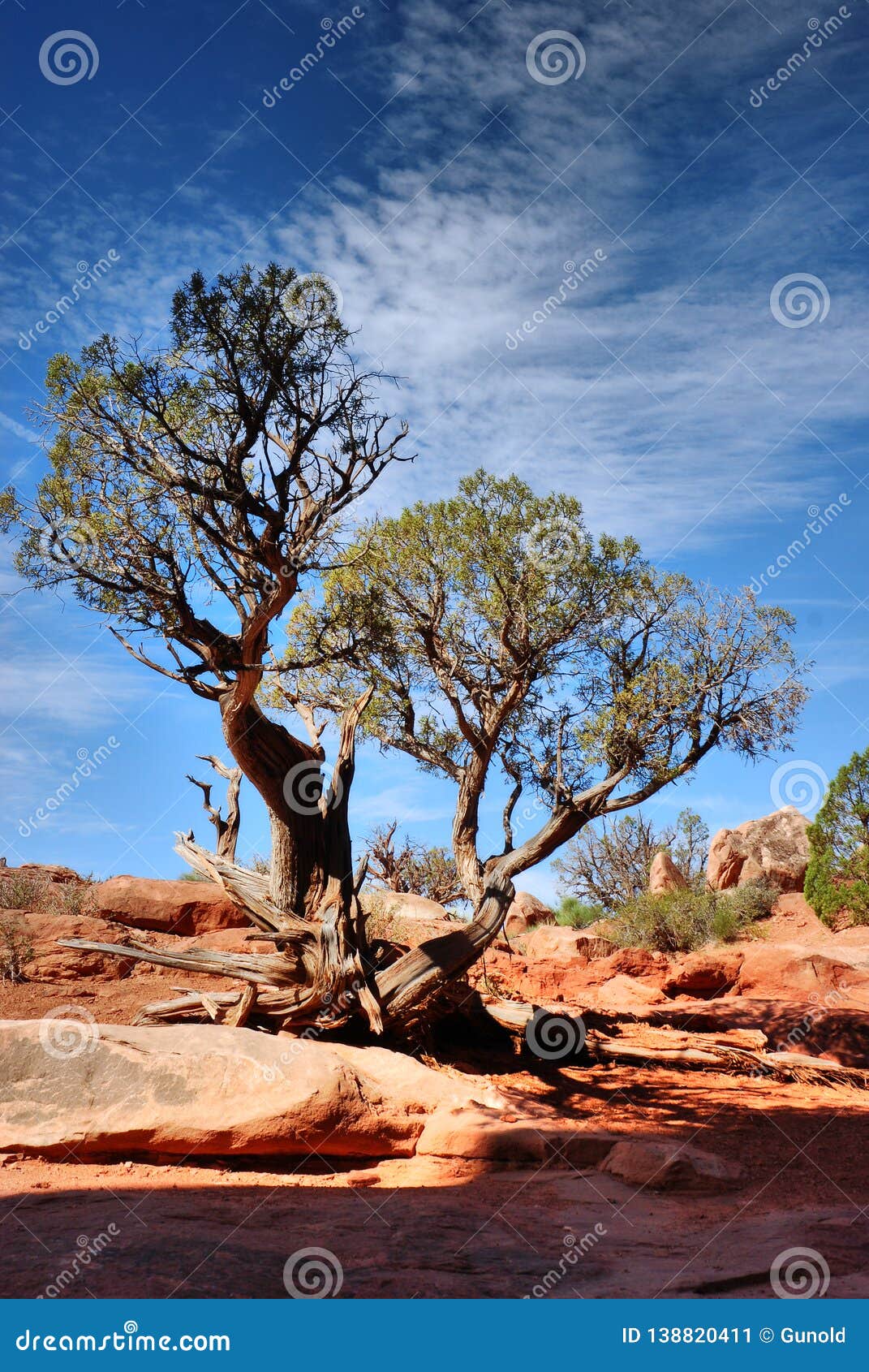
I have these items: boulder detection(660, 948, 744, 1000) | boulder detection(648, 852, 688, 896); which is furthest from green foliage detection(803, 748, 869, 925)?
boulder detection(660, 948, 744, 1000)

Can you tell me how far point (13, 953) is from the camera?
1259cm

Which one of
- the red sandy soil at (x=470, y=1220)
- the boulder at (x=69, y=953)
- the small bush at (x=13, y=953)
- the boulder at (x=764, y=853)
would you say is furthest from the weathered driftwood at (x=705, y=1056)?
the boulder at (x=764, y=853)

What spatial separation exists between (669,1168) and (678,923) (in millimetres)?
15821

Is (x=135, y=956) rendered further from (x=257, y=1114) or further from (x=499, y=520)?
(x=499, y=520)

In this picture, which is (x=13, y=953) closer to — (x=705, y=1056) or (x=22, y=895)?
(x=22, y=895)

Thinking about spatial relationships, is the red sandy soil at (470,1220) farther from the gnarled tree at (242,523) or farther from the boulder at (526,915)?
the boulder at (526,915)

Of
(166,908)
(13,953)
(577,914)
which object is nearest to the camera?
(13,953)

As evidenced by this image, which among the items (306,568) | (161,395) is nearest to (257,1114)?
(306,568)

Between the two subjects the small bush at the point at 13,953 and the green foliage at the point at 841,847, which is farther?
the green foliage at the point at 841,847

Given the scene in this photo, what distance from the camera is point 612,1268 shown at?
17.9ft

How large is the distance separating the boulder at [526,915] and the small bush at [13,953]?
15.2 meters

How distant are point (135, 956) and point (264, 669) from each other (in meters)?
3.82

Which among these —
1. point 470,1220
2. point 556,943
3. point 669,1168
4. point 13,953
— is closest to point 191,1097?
point 470,1220

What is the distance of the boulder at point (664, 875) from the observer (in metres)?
30.2
